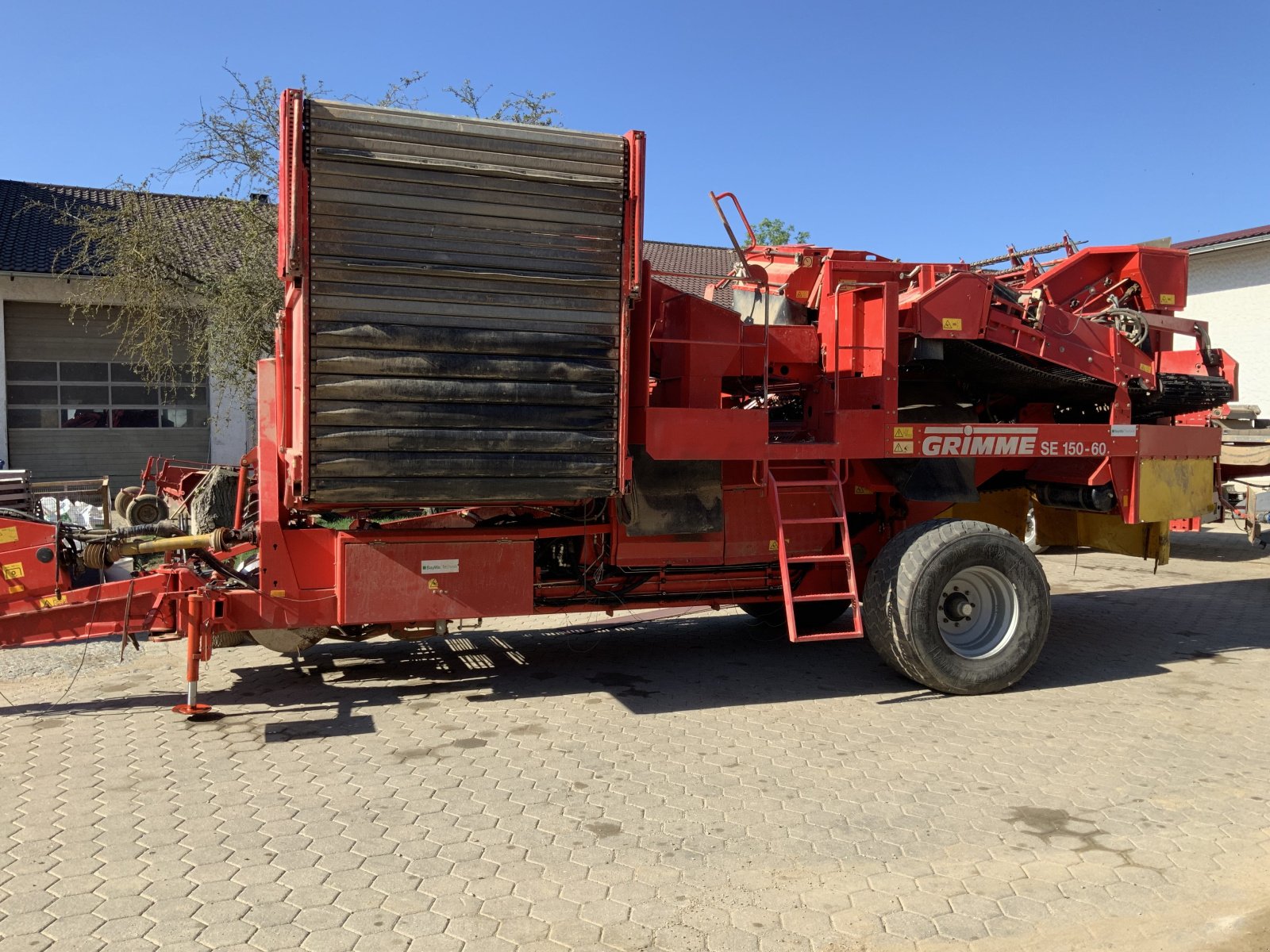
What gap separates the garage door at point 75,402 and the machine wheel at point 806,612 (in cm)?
1665

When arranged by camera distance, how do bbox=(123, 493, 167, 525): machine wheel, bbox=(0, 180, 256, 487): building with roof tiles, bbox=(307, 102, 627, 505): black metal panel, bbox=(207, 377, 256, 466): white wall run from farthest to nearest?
bbox=(207, 377, 256, 466): white wall
bbox=(0, 180, 256, 487): building with roof tiles
bbox=(123, 493, 167, 525): machine wheel
bbox=(307, 102, 627, 505): black metal panel

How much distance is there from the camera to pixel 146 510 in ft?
42.0

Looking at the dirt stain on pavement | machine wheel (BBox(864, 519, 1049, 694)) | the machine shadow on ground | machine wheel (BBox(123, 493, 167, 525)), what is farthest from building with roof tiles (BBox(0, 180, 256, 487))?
the dirt stain on pavement

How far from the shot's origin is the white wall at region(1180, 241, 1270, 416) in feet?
62.9

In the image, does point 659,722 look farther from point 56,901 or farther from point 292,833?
point 56,901

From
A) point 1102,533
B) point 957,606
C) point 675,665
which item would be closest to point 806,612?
point 675,665

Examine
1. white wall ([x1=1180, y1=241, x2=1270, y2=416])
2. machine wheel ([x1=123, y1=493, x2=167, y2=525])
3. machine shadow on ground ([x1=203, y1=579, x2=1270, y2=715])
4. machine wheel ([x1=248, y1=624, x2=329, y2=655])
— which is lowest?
machine shadow on ground ([x1=203, y1=579, x2=1270, y2=715])

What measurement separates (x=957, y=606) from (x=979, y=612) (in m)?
0.20

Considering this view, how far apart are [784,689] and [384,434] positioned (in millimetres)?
3267

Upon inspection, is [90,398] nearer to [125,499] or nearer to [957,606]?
[125,499]

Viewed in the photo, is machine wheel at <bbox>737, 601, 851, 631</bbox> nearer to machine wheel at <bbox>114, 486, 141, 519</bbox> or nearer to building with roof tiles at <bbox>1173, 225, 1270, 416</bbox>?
machine wheel at <bbox>114, 486, 141, 519</bbox>

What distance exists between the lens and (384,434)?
5.21 metres

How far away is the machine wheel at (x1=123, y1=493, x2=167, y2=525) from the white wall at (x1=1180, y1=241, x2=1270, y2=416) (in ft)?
63.1

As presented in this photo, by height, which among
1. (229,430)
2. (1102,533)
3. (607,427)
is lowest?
(1102,533)
